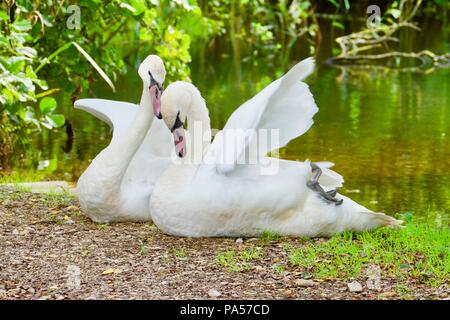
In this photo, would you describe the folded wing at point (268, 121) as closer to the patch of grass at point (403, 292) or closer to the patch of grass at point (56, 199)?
the patch of grass at point (403, 292)

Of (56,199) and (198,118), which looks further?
(56,199)

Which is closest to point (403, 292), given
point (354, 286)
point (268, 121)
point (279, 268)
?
point (354, 286)

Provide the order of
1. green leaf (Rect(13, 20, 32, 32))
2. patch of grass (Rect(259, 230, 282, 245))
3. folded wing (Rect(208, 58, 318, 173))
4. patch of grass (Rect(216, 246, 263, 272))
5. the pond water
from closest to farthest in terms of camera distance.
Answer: patch of grass (Rect(216, 246, 263, 272)) → folded wing (Rect(208, 58, 318, 173)) → patch of grass (Rect(259, 230, 282, 245)) → green leaf (Rect(13, 20, 32, 32)) → the pond water

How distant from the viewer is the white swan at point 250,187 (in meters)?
5.60

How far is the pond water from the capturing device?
8.25m

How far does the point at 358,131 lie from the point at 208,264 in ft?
17.6

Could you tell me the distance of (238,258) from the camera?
5375 mm

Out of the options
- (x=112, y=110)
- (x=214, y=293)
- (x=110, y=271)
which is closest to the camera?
(x=214, y=293)

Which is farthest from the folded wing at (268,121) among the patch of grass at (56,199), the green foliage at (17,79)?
the green foliage at (17,79)

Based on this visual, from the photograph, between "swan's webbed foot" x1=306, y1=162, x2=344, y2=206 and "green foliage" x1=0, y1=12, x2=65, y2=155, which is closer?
"swan's webbed foot" x1=306, y1=162, x2=344, y2=206

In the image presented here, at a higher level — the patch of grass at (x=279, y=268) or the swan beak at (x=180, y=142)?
the swan beak at (x=180, y=142)
